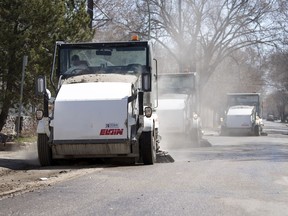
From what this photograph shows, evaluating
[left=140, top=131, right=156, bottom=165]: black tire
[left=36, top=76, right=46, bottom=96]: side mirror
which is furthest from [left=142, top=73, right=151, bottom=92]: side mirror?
[left=36, top=76, right=46, bottom=96]: side mirror

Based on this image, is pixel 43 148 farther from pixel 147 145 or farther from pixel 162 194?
pixel 162 194

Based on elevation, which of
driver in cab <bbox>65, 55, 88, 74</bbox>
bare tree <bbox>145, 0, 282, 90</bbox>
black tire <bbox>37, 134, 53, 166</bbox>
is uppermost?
bare tree <bbox>145, 0, 282, 90</bbox>

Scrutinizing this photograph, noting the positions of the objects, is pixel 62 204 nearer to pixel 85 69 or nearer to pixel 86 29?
pixel 85 69

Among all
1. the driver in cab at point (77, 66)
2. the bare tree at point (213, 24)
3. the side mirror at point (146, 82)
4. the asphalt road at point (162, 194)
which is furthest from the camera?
the bare tree at point (213, 24)

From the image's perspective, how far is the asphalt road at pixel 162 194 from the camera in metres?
7.55

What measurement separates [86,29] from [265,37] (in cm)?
2778

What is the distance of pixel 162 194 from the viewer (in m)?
8.72

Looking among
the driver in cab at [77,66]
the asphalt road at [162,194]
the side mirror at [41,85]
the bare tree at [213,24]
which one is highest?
the bare tree at [213,24]

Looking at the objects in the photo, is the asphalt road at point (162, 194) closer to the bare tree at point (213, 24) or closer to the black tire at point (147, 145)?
the black tire at point (147, 145)

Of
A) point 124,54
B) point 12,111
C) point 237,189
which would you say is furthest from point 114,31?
point 237,189

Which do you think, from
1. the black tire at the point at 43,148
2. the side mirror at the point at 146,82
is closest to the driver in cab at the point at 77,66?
the side mirror at the point at 146,82

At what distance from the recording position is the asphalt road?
755 cm

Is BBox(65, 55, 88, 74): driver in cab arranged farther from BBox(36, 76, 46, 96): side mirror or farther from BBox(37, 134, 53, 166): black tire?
BBox(37, 134, 53, 166): black tire

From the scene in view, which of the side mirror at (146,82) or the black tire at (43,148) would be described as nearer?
the black tire at (43,148)
